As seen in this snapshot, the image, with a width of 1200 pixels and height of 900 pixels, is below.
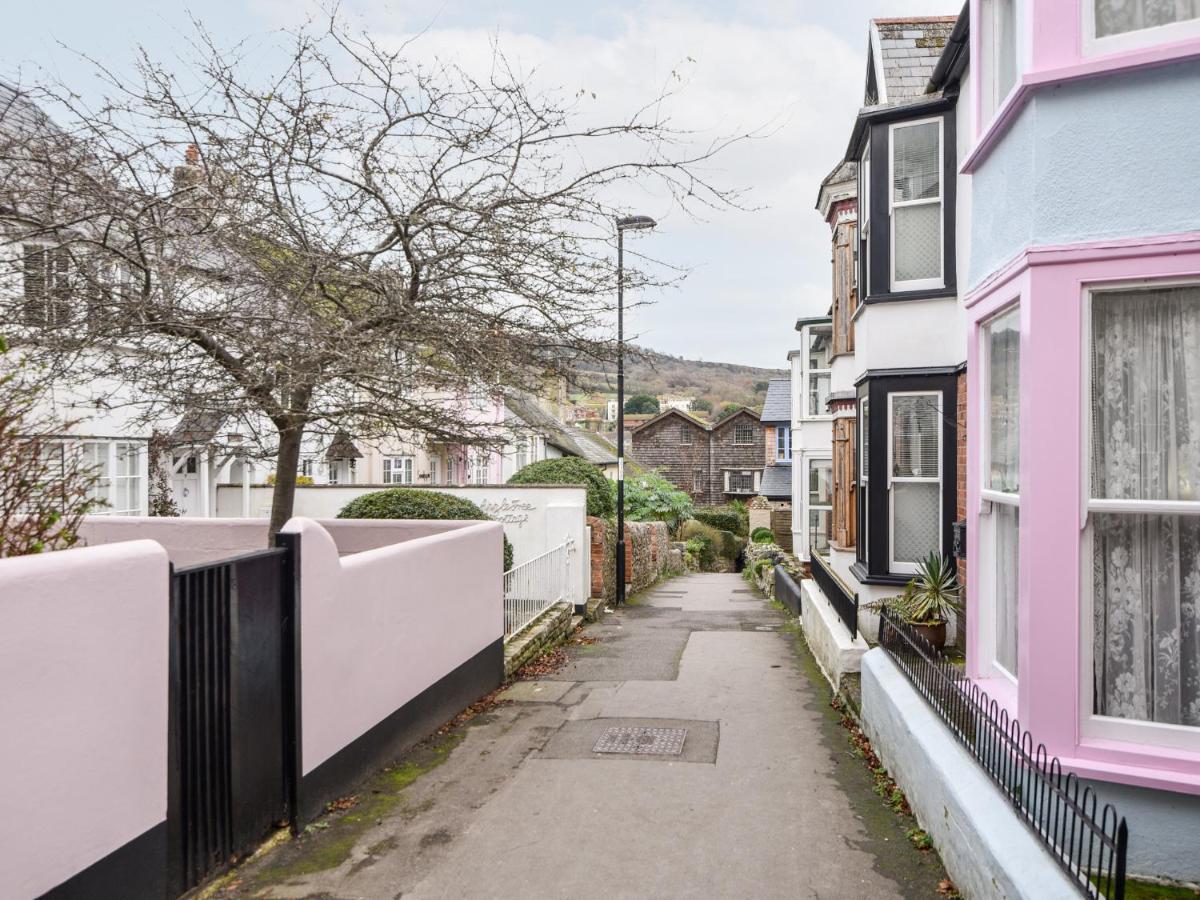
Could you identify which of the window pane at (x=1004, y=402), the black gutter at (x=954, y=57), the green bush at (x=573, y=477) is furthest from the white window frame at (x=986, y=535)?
the green bush at (x=573, y=477)

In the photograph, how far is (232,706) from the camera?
493 cm

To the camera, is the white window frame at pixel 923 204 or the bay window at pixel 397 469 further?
the bay window at pixel 397 469

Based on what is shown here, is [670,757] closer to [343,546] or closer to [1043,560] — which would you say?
[1043,560]

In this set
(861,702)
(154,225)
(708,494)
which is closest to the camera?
(154,225)

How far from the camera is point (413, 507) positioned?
14023 mm

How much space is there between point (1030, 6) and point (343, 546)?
323 inches

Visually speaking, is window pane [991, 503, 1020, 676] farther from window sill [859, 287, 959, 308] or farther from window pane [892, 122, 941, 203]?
window pane [892, 122, 941, 203]

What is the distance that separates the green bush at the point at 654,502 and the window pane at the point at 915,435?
79.1 feet

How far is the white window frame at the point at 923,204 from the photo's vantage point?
9031 millimetres

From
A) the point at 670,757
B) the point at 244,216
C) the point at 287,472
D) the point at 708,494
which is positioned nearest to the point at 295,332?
the point at 244,216

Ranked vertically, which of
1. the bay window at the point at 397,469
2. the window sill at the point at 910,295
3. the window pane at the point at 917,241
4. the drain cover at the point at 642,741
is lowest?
the drain cover at the point at 642,741

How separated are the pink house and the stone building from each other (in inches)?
2205

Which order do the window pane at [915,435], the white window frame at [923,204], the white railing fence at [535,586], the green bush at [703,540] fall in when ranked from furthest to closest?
the green bush at [703,540] → the white railing fence at [535,586] → the window pane at [915,435] → the white window frame at [923,204]

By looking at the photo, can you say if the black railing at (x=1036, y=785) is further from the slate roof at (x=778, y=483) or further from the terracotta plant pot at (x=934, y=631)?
the slate roof at (x=778, y=483)
